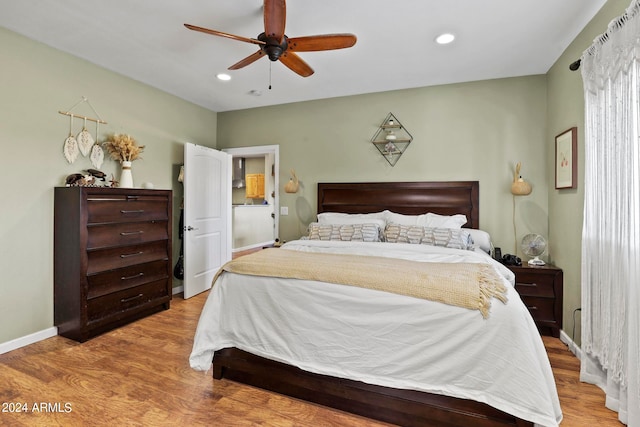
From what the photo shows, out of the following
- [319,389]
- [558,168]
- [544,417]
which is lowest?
[319,389]

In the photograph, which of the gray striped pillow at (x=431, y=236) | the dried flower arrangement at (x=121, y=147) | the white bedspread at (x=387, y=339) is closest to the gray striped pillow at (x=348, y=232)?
the gray striped pillow at (x=431, y=236)

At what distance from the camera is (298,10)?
86.0 inches

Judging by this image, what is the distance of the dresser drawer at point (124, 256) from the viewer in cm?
278

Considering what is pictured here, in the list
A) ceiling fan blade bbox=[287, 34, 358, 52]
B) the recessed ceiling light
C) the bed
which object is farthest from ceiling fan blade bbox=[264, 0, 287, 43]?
the bed

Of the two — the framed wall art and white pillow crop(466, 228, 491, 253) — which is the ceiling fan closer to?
the framed wall art

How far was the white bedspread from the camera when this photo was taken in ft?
4.75

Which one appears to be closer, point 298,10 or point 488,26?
point 298,10

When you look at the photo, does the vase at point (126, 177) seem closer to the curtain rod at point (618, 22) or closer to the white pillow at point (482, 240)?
the white pillow at point (482, 240)

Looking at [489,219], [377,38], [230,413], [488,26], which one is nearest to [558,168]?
[489,219]

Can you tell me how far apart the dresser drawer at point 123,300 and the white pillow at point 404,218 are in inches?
106

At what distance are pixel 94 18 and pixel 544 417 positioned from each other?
3.82 meters

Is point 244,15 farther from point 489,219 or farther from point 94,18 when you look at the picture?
point 489,219

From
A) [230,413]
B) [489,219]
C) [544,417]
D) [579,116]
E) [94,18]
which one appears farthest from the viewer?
[489,219]

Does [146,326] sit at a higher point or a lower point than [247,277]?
lower
